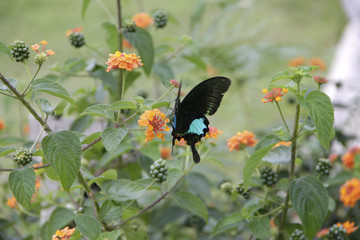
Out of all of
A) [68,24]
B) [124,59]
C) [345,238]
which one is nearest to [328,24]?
[68,24]

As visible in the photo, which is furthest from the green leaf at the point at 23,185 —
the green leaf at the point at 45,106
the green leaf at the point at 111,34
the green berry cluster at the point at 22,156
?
the green leaf at the point at 111,34

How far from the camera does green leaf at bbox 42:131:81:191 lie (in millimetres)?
861

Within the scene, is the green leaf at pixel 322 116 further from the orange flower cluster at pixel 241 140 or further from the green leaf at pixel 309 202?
the orange flower cluster at pixel 241 140

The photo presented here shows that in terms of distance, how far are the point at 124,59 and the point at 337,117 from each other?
2.03 m

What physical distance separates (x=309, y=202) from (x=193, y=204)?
0.99 feet

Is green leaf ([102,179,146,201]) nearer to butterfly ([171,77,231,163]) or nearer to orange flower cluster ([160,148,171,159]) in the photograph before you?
butterfly ([171,77,231,163])

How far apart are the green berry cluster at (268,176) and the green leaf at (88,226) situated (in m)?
0.45

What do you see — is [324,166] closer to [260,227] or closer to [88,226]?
[260,227]

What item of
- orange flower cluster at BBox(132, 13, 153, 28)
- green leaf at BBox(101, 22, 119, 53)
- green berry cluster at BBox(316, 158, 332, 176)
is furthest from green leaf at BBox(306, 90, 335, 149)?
orange flower cluster at BBox(132, 13, 153, 28)

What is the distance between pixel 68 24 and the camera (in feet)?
Result: 16.2

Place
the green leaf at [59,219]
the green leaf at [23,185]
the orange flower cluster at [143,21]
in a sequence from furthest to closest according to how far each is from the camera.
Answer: the orange flower cluster at [143,21]
the green leaf at [59,219]
the green leaf at [23,185]

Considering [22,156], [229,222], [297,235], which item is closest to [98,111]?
[22,156]

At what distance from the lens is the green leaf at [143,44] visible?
1.33 m

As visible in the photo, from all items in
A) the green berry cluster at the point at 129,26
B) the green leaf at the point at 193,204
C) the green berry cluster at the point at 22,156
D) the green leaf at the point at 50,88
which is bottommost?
the green leaf at the point at 193,204
